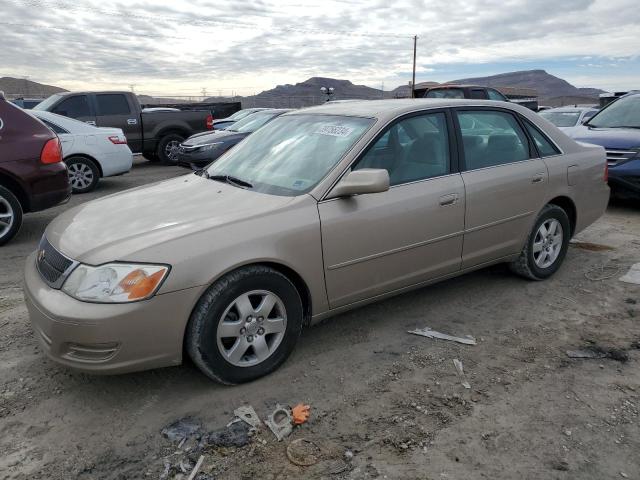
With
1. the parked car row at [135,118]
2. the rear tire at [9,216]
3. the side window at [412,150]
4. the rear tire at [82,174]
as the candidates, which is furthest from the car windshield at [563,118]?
the rear tire at [9,216]

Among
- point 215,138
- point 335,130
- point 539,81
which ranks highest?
point 335,130

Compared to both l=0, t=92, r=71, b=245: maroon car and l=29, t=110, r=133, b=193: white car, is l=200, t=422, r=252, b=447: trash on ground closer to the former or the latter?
l=0, t=92, r=71, b=245: maroon car

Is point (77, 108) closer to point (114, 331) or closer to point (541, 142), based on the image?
point (541, 142)

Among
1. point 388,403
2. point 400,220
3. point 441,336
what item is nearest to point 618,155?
point 441,336

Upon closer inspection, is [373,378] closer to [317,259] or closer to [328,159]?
[317,259]

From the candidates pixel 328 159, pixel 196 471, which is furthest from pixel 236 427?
pixel 328 159

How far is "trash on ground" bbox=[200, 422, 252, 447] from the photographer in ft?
8.48

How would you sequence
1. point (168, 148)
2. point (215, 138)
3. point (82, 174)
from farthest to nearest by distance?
point (168, 148) < point (215, 138) < point (82, 174)

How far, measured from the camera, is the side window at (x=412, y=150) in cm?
356

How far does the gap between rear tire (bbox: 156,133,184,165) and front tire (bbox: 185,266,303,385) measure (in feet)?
33.7

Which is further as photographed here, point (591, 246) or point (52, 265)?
point (591, 246)

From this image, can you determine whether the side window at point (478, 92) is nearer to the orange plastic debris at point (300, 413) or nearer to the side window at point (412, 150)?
the side window at point (412, 150)

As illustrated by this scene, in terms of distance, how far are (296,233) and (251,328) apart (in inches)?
23.9

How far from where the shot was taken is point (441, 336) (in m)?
3.67
